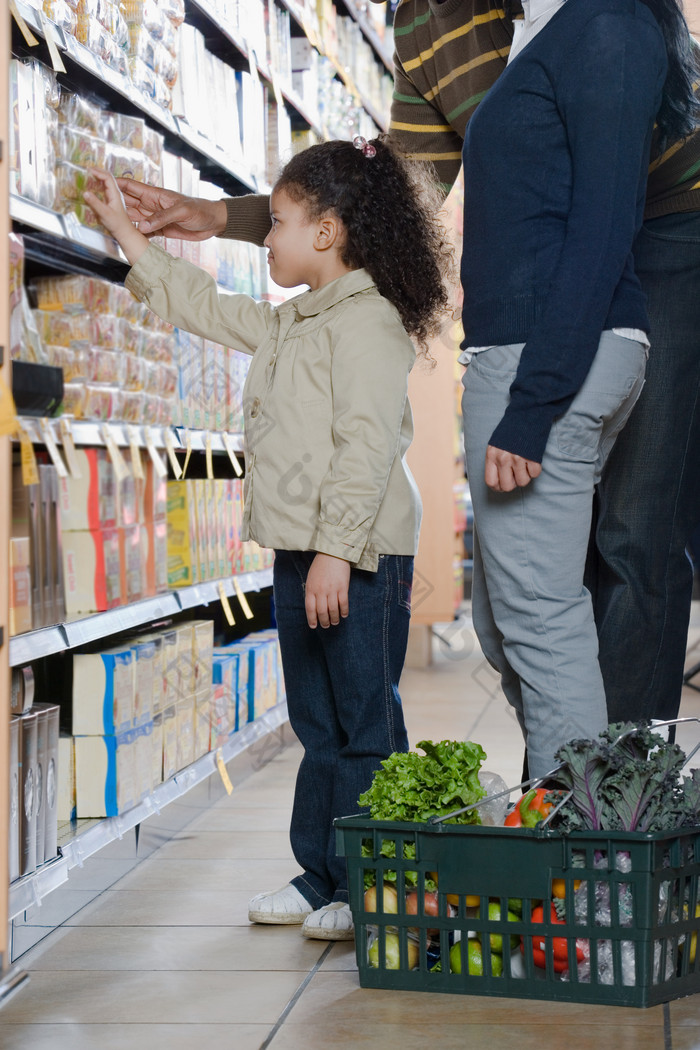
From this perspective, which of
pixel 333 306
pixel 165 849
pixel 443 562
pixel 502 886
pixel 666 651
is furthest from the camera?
pixel 443 562

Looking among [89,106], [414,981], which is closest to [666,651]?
[414,981]

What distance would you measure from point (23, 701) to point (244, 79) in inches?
78.9

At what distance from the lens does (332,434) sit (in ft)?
6.60

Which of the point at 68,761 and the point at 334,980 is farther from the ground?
the point at 68,761

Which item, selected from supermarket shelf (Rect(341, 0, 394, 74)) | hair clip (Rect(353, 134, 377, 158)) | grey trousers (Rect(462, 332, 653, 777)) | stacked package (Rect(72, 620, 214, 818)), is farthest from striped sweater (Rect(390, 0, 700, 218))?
supermarket shelf (Rect(341, 0, 394, 74))

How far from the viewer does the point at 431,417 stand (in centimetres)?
568

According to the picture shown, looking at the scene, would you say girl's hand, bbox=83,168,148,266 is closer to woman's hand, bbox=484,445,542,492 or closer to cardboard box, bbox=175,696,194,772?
woman's hand, bbox=484,445,542,492

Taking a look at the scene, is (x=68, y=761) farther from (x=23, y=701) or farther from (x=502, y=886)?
(x=502, y=886)

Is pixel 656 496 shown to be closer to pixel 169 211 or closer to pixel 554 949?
pixel 554 949

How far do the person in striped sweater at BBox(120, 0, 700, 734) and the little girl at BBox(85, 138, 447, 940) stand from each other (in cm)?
22

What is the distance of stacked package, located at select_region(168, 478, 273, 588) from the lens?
9.30 feet

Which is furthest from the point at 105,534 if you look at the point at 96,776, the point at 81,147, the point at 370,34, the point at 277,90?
the point at 370,34

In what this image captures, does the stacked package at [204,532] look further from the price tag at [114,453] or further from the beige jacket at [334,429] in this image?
the beige jacket at [334,429]

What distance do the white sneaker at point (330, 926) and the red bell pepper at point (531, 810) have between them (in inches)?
15.3
